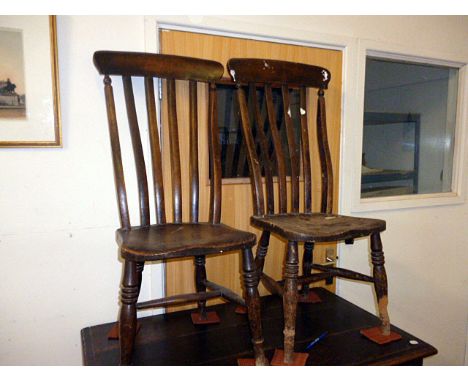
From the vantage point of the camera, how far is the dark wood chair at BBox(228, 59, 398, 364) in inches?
39.1

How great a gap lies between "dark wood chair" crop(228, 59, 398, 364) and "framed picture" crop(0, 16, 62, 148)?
590mm

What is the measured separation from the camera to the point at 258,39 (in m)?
1.40

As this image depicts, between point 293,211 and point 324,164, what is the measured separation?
22cm

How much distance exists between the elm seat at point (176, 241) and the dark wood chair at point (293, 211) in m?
0.15

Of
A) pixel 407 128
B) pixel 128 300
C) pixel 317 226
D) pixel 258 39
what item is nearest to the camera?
pixel 128 300

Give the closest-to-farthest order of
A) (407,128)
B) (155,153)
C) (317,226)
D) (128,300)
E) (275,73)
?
(128,300), (317,226), (155,153), (275,73), (407,128)

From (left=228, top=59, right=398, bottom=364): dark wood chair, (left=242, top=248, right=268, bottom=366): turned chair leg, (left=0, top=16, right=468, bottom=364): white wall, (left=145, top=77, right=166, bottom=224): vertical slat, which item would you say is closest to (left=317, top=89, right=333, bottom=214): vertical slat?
(left=228, top=59, right=398, bottom=364): dark wood chair

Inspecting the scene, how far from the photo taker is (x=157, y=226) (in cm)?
113

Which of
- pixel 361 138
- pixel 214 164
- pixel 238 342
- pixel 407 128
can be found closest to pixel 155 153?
pixel 214 164

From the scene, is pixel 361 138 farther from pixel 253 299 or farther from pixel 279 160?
pixel 253 299

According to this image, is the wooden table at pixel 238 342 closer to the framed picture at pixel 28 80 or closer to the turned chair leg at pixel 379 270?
the turned chair leg at pixel 379 270

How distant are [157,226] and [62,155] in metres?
0.41

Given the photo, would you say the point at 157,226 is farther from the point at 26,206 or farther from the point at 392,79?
the point at 392,79

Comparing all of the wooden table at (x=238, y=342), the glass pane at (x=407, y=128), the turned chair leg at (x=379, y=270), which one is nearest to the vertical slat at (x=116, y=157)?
the wooden table at (x=238, y=342)
